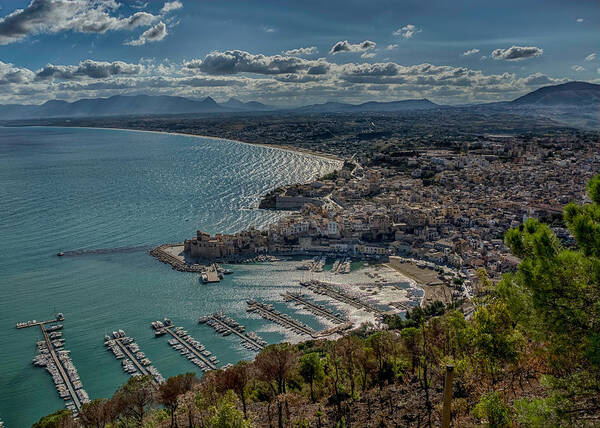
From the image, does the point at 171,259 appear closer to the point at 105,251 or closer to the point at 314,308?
the point at 105,251

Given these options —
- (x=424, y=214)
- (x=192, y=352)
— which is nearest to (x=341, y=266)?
(x=424, y=214)

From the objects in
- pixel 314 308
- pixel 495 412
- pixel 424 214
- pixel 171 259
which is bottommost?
pixel 314 308

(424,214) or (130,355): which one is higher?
(424,214)

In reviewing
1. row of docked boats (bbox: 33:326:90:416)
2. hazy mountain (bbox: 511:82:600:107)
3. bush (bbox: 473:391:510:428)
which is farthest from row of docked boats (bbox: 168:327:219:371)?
hazy mountain (bbox: 511:82:600:107)

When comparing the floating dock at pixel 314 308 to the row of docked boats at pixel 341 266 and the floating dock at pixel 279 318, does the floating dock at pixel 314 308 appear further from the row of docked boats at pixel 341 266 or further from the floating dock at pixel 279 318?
the row of docked boats at pixel 341 266

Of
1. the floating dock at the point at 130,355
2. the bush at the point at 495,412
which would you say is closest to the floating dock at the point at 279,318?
the floating dock at the point at 130,355
